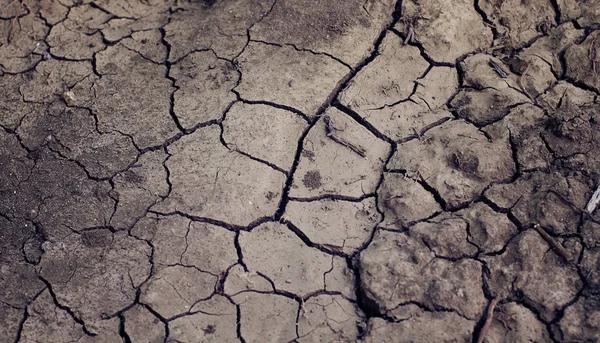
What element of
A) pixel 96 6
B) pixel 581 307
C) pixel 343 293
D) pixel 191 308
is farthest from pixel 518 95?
pixel 96 6

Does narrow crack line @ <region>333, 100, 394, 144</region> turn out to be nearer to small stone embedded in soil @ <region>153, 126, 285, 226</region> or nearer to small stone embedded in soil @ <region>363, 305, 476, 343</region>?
small stone embedded in soil @ <region>153, 126, 285, 226</region>

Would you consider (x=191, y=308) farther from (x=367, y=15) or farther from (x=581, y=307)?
(x=367, y=15)

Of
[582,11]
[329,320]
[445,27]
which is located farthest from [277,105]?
[582,11]

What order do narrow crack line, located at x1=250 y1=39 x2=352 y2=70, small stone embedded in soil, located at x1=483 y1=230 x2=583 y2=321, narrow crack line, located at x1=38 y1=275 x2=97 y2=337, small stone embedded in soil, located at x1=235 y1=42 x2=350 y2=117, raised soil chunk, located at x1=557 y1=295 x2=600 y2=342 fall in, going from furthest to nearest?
1. narrow crack line, located at x1=250 y1=39 x2=352 y2=70
2. small stone embedded in soil, located at x1=235 y1=42 x2=350 y2=117
3. narrow crack line, located at x1=38 y1=275 x2=97 y2=337
4. small stone embedded in soil, located at x1=483 y1=230 x2=583 y2=321
5. raised soil chunk, located at x1=557 y1=295 x2=600 y2=342

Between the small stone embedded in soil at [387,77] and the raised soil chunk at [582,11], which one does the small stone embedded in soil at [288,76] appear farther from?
the raised soil chunk at [582,11]

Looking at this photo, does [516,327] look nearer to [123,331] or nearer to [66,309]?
[123,331]

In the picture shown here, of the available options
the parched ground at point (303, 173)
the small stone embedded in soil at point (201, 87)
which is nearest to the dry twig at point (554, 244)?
the parched ground at point (303, 173)

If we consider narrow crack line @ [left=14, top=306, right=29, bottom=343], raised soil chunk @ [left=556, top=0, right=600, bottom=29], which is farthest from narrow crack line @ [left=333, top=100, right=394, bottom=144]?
narrow crack line @ [left=14, top=306, right=29, bottom=343]
